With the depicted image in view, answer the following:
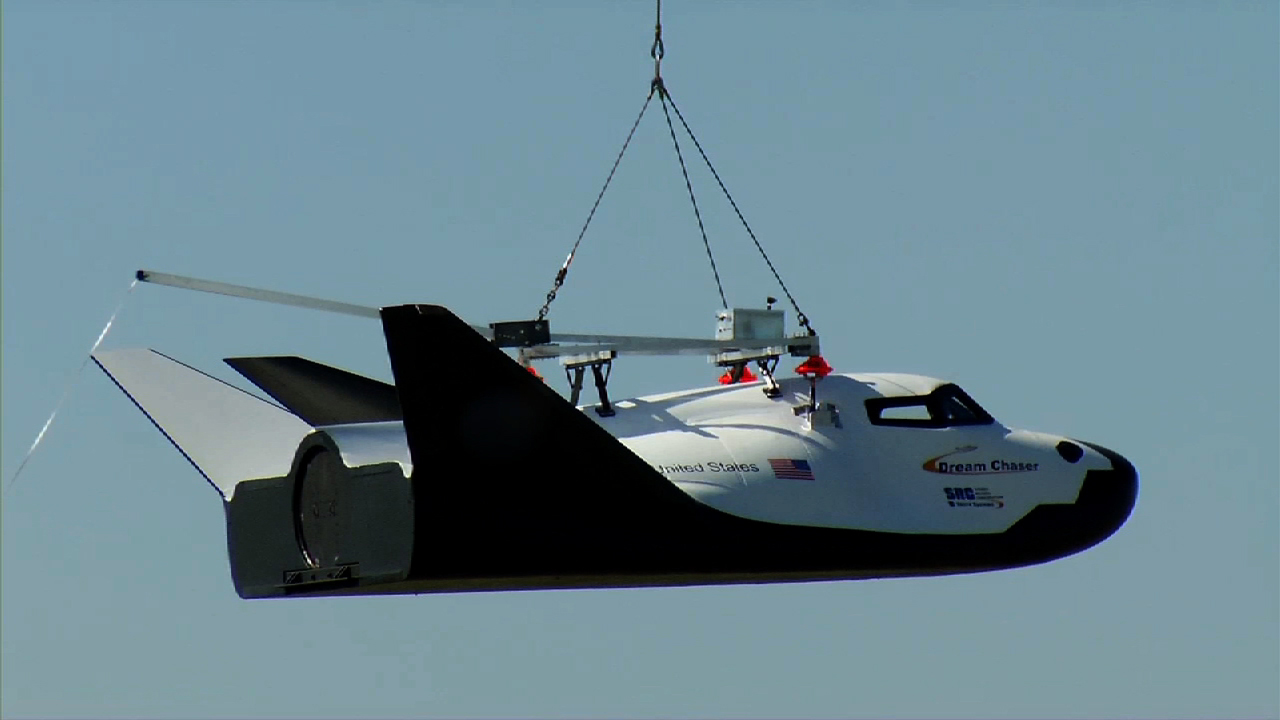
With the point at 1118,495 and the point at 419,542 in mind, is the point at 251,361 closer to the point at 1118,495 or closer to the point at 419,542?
the point at 419,542

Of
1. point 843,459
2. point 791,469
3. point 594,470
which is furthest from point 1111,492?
point 594,470

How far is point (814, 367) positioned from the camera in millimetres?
33219

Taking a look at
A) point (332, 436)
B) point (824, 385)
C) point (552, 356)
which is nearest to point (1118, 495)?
point (824, 385)

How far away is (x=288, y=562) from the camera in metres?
29.5

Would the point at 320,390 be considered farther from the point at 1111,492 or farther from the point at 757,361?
the point at 1111,492

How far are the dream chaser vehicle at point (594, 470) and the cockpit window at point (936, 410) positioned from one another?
0.03 meters

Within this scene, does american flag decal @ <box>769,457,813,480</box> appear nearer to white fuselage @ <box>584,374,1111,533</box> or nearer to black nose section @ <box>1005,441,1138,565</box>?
white fuselage @ <box>584,374,1111,533</box>

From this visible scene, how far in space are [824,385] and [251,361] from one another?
25.8 feet

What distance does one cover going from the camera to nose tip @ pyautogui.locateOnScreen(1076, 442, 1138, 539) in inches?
1366

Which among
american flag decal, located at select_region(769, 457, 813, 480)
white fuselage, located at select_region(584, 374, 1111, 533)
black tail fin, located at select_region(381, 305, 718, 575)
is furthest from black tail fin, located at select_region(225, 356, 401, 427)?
american flag decal, located at select_region(769, 457, 813, 480)

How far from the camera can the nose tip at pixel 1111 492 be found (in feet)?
114

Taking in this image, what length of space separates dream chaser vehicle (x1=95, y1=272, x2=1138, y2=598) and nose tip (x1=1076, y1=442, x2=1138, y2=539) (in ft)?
0.11

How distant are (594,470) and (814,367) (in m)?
6.00

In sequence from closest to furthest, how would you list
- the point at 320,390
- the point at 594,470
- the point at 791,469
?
the point at 594,470
the point at 791,469
the point at 320,390
